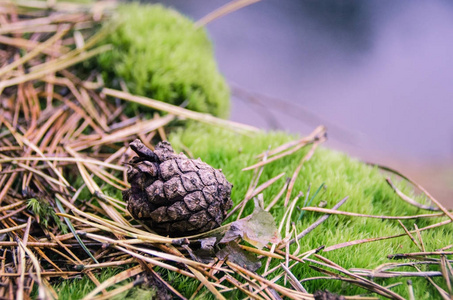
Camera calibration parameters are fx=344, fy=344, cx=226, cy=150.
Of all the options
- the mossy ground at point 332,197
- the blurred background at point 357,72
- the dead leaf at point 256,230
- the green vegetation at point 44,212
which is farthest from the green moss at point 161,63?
the blurred background at point 357,72

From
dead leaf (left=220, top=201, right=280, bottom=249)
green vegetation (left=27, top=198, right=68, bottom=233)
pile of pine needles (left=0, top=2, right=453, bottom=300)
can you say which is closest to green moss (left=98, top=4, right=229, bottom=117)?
pile of pine needles (left=0, top=2, right=453, bottom=300)

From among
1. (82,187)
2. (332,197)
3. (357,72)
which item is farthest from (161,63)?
(357,72)

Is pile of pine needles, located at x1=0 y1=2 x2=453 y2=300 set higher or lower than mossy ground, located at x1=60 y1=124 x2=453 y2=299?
lower

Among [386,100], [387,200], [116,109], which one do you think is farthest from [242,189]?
[386,100]

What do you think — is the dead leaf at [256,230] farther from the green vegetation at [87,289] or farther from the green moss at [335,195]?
the green vegetation at [87,289]

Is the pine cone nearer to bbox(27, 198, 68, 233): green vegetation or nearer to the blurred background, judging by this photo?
bbox(27, 198, 68, 233): green vegetation

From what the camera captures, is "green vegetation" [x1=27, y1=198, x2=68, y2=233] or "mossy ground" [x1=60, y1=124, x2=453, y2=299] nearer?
"mossy ground" [x1=60, y1=124, x2=453, y2=299]

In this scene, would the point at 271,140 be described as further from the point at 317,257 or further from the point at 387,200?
the point at 317,257

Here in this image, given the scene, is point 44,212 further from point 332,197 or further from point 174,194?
point 332,197

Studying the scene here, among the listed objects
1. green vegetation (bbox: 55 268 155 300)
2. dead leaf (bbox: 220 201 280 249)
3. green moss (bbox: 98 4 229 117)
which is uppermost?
green moss (bbox: 98 4 229 117)
